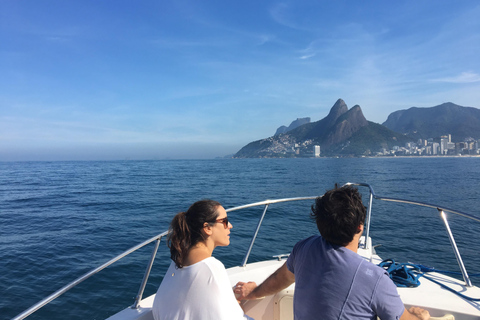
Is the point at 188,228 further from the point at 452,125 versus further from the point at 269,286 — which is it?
the point at 452,125

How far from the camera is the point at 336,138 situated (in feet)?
525

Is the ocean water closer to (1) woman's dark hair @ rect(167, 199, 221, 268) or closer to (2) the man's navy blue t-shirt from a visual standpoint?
(1) woman's dark hair @ rect(167, 199, 221, 268)

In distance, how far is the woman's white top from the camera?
53.9 inches

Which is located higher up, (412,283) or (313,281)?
(313,281)

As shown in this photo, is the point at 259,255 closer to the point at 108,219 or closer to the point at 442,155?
the point at 108,219

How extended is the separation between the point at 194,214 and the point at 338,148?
158374 millimetres

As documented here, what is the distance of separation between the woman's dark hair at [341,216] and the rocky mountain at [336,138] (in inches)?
5955

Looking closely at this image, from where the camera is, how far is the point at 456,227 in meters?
12.4

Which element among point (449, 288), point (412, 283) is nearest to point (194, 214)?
point (412, 283)

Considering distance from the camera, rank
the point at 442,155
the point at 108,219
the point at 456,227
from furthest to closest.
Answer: the point at 442,155 < the point at 108,219 < the point at 456,227

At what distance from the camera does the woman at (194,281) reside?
4.51 feet

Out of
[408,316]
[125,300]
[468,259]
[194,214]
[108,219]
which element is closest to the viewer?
[408,316]

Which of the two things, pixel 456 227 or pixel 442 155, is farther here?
pixel 442 155

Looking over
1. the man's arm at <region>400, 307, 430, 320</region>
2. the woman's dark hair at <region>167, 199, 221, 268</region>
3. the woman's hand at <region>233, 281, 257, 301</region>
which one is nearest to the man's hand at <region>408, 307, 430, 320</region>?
the man's arm at <region>400, 307, 430, 320</region>
